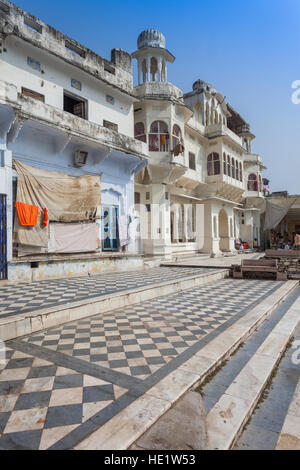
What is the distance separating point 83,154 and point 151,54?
31.8 ft

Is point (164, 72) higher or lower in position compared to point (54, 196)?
higher

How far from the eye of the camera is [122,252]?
12.5 meters

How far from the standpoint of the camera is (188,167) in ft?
62.6

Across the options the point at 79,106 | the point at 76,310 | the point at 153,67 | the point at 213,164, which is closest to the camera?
the point at 76,310

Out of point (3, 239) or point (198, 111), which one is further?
point (198, 111)

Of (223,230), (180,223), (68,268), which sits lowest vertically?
(68,268)

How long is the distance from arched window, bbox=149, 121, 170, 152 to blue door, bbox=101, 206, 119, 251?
4.86m

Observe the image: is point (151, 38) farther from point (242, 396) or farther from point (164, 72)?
point (242, 396)

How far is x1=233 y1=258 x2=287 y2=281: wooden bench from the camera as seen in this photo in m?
Answer: 10.5

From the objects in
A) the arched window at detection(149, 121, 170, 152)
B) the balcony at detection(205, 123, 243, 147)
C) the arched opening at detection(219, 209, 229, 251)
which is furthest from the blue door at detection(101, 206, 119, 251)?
the arched opening at detection(219, 209, 229, 251)

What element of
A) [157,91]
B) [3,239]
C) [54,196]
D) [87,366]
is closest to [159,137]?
[157,91]

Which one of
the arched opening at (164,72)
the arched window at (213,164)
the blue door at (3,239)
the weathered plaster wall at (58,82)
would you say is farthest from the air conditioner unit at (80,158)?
the arched window at (213,164)

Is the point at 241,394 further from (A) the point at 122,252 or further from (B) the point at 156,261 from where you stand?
(B) the point at 156,261

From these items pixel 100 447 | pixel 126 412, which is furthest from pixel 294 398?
pixel 100 447
